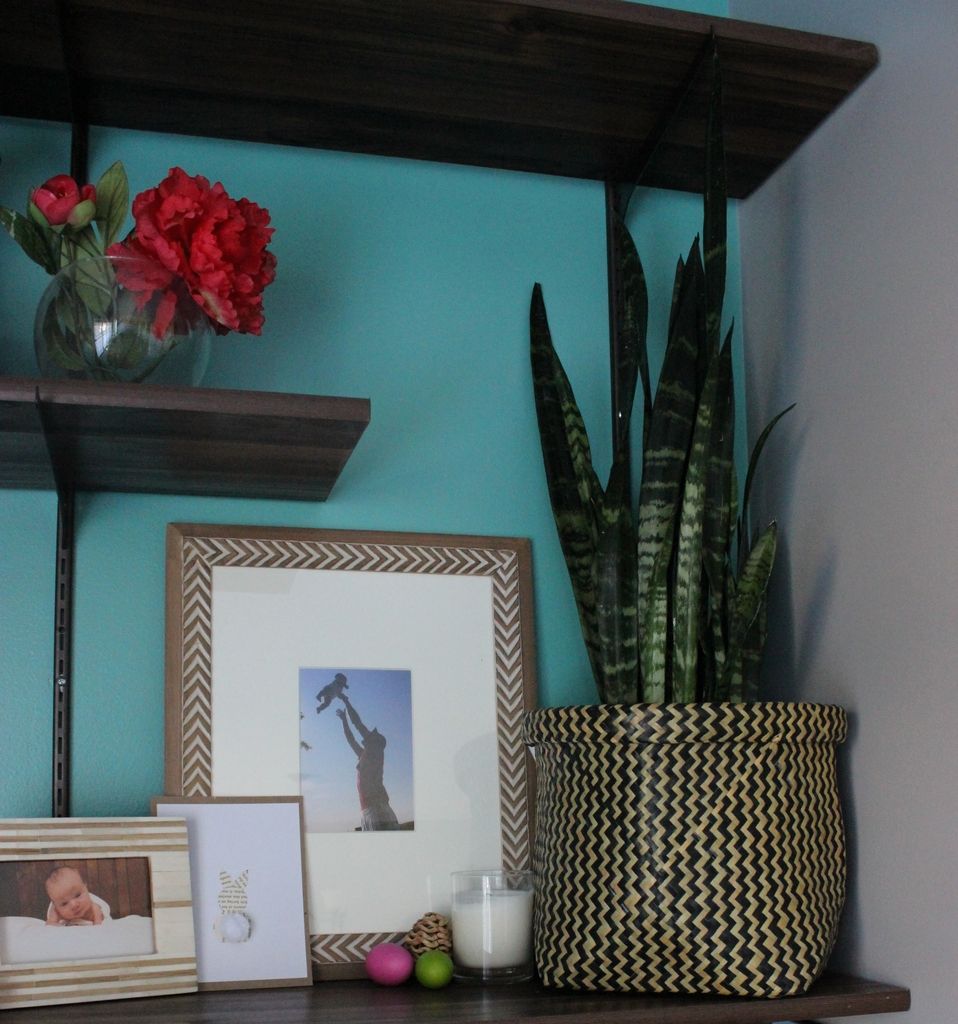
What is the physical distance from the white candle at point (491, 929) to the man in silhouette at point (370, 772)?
12 cm

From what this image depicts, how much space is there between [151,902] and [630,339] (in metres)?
0.73

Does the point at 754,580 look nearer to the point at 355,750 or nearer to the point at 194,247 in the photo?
the point at 355,750

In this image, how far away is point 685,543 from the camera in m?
1.18

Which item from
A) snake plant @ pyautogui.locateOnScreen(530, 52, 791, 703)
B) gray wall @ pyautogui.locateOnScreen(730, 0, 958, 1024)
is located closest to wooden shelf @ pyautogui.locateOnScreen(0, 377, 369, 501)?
snake plant @ pyautogui.locateOnScreen(530, 52, 791, 703)

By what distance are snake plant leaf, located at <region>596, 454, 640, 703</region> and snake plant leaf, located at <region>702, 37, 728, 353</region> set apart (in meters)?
0.17

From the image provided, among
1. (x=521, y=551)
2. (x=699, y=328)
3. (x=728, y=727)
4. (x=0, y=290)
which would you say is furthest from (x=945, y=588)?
(x=0, y=290)

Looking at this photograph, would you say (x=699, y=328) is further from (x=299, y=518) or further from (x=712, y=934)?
(x=712, y=934)

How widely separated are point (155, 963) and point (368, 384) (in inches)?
24.7

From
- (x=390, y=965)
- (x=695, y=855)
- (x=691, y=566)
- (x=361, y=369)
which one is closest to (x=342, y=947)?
(x=390, y=965)

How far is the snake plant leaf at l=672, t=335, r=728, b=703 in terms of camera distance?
117 centimetres

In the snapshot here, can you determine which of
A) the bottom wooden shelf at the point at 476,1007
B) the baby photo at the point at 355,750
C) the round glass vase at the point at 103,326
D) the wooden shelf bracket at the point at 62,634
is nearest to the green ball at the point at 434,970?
the bottom wooden shelf at the point at 476,1007

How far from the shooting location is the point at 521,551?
1.36m

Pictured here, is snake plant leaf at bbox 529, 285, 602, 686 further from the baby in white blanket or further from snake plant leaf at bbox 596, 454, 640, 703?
the baby in white blanket

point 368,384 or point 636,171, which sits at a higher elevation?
point 636,171
